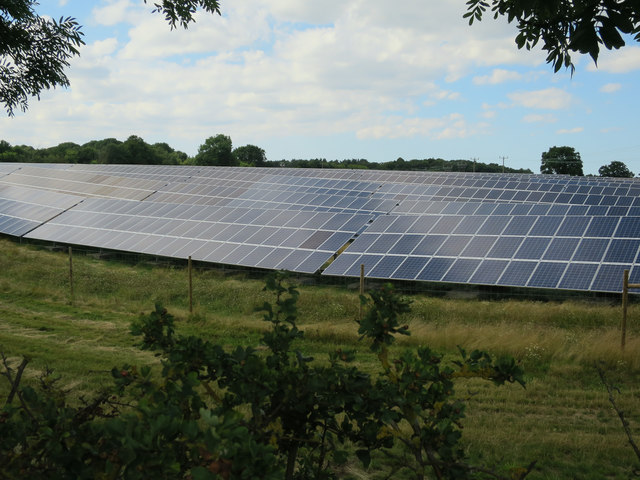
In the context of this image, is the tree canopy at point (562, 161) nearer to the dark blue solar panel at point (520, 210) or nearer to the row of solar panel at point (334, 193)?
the row of solar panel at point (334, 193)

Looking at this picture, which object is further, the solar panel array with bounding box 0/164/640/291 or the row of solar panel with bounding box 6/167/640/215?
the row of solar panel with bounding box 6/167/640/215

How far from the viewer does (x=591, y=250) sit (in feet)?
50.5

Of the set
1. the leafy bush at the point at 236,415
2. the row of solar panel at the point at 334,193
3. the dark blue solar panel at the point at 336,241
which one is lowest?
the dark blue solar panel at the point at 336,241

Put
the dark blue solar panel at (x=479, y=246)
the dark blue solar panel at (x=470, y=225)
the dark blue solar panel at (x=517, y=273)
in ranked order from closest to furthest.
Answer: the dark blue solar panel at (x=517, y=273)
the dark blue solar panel at (x=479, y=246)
the dark blue solar panel at (x=470, y=225)

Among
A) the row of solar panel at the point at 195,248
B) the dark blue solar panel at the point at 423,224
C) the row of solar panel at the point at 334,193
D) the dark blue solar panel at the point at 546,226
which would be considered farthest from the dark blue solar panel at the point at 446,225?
the row of solar panel at the point at 334,193

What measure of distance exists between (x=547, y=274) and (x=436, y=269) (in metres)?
3.12

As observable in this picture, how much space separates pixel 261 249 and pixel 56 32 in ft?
43.2

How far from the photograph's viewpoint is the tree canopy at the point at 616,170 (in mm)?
92625

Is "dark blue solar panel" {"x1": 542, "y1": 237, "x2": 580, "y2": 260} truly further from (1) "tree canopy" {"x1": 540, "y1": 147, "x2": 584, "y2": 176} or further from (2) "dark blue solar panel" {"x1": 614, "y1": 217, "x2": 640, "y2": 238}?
(1) "tree canopy" {"x1": 540, "y1": 147, "x2": 584, "y2": 176}

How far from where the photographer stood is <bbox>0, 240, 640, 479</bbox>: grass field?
6.06m

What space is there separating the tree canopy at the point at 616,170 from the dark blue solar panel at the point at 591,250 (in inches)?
3503

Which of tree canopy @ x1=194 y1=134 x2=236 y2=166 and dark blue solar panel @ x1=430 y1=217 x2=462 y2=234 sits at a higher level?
tree canopy @ x1=194 y1=134 x2=236 y2=166

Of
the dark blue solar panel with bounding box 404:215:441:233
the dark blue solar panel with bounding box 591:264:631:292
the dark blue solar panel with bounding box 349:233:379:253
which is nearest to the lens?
the dark blue solar panel with bounding box 591:264:631:292

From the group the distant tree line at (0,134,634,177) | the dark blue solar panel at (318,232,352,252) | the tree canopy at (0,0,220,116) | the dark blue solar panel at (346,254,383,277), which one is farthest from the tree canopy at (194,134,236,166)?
the tree canopy at (0,0,220,116)
